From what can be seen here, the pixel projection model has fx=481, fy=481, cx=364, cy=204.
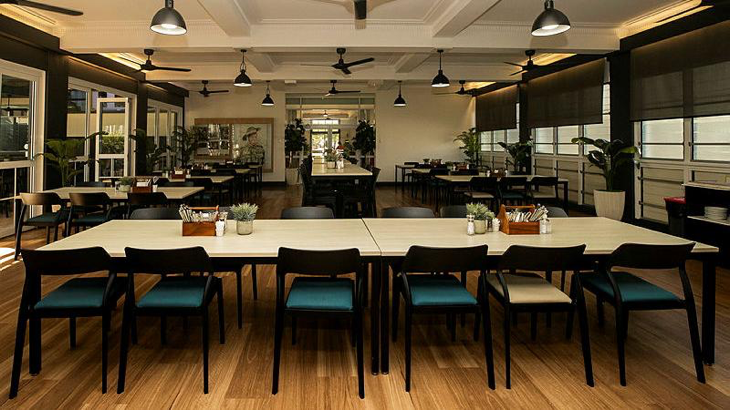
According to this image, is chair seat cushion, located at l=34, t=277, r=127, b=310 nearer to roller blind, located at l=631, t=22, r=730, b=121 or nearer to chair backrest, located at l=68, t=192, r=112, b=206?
chair backrest, located at l=68, t=192, r=112, b=206

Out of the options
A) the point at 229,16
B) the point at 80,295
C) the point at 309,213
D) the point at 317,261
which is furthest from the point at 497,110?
the point at 80,295

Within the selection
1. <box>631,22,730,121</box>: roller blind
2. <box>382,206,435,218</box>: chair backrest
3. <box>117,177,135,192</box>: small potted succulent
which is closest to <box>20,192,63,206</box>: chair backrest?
<box>117,177,135,192</box>: small potted succulent

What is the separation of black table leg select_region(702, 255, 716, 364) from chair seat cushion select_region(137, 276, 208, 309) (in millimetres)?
2676

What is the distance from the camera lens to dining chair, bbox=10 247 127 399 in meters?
2.28

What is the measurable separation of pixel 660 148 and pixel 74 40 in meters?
8.63

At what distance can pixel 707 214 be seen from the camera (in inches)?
194

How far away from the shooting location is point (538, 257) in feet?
7.97

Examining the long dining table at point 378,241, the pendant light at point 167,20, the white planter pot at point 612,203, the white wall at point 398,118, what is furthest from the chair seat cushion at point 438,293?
the white wall at point 398,118

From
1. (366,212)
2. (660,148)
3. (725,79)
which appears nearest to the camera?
(725,79)

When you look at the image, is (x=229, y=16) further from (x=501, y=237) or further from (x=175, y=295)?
(x=501, y=237)

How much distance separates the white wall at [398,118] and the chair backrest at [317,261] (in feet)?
40.3

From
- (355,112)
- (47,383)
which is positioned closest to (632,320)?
(47,383)

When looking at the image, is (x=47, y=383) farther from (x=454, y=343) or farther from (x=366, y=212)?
(x=366, y=212)

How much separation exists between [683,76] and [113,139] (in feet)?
32.6
